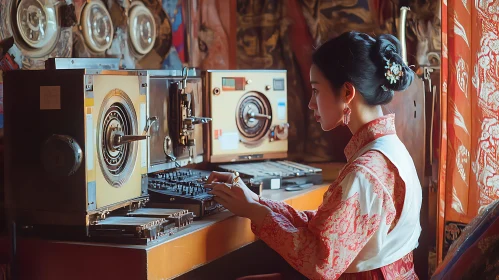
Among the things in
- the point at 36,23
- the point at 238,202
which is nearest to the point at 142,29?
the point at 36,23

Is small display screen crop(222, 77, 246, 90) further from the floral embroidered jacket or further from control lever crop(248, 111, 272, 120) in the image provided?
the floral embroidered jacket

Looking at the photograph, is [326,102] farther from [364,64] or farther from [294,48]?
[294,48]

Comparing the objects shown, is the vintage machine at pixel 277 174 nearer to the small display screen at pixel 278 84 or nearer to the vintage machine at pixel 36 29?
the small display screen at pixel 278 84

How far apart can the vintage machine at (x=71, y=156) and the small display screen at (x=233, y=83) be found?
1.13 m

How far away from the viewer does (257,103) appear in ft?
12.3

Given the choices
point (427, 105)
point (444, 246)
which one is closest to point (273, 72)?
point (427, 105)

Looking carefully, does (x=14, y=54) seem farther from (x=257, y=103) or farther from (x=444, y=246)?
(x=444, y=246)

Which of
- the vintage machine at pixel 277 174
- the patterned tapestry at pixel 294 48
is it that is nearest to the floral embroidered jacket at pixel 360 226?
the vintage machine at pixel 277 174

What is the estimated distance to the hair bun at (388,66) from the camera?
2.41 metres

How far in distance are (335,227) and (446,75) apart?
4.84 ft

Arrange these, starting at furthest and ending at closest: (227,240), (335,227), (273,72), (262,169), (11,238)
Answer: (273,72) → (262,169) → (227,240) → (11,238) → (335,227)

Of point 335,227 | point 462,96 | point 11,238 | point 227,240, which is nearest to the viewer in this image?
point 335,227

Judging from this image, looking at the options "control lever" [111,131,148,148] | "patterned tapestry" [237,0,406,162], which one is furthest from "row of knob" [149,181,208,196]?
"patterned tapestry" [237,0,406,162]

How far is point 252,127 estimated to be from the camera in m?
3.73
